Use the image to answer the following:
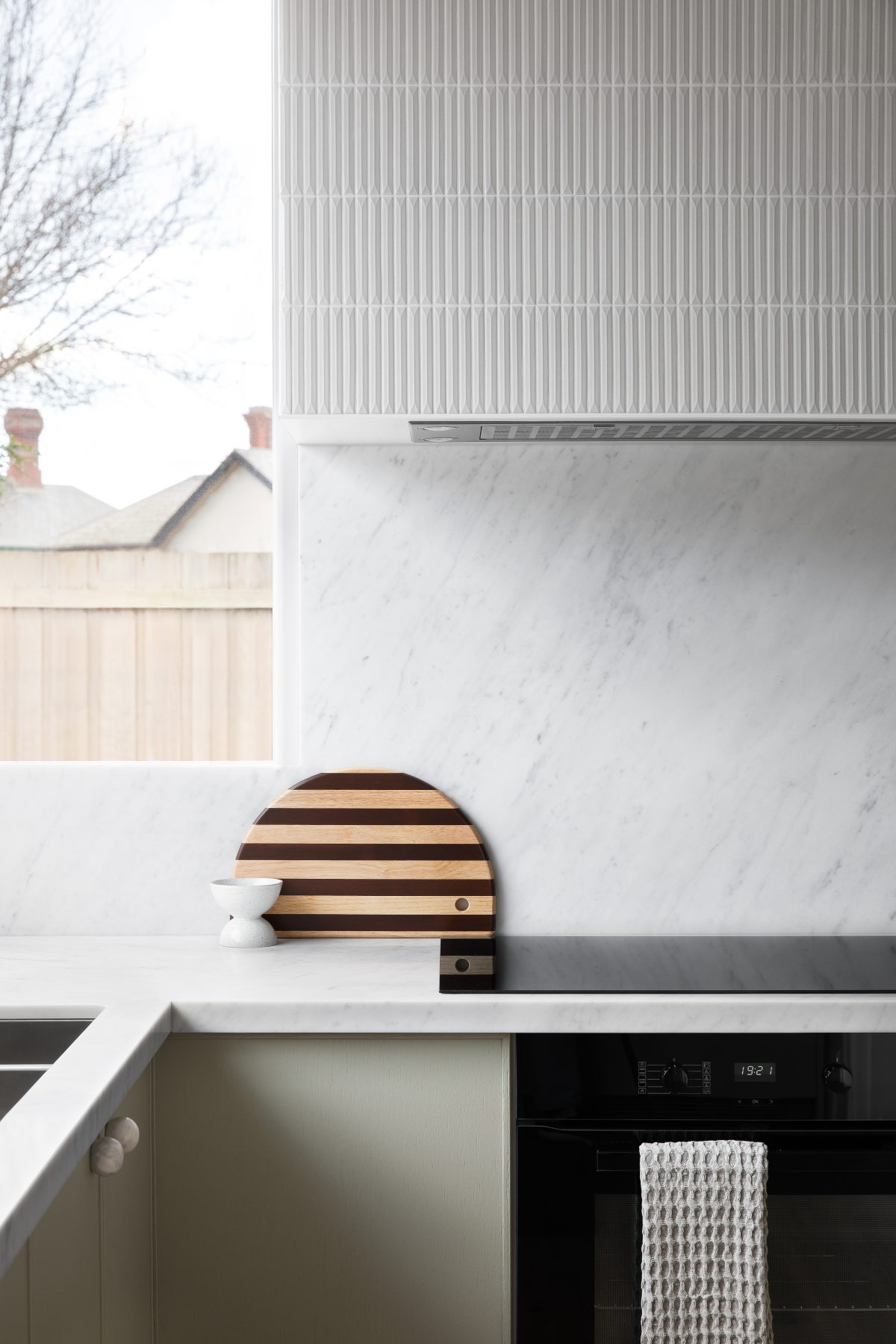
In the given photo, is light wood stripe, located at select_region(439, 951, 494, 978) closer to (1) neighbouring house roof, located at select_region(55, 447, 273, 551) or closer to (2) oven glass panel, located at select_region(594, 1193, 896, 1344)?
(2) oven glass panel, located at select_region(594, 1193, 896, 1344)

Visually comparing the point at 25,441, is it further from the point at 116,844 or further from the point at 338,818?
the point at 338,818

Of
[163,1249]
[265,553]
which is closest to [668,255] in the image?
[265,553]

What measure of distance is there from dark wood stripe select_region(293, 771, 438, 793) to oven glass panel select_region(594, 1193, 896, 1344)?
2.50 feet

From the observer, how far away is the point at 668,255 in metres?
1.67

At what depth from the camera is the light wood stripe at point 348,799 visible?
80.4 inches

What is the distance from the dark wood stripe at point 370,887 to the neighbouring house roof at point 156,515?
2.24 feet

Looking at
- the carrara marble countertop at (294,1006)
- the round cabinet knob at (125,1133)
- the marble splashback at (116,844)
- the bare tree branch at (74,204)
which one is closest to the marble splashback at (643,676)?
Result: the marble splashback at (116,844)

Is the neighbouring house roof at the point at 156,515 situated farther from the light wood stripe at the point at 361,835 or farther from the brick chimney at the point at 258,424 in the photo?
the light wood stripe at the point at 361,835

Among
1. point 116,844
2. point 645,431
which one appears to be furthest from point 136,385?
point 645,431

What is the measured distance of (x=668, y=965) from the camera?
1.80m

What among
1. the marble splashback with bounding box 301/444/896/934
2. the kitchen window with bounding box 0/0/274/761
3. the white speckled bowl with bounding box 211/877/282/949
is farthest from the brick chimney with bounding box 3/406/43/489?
the white speckled bowl with bounding box 211/877/282/949

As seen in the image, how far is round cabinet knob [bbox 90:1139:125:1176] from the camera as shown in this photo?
4.08ft

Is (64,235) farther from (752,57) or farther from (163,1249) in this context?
(163,1249)

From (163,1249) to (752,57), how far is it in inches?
73.1
